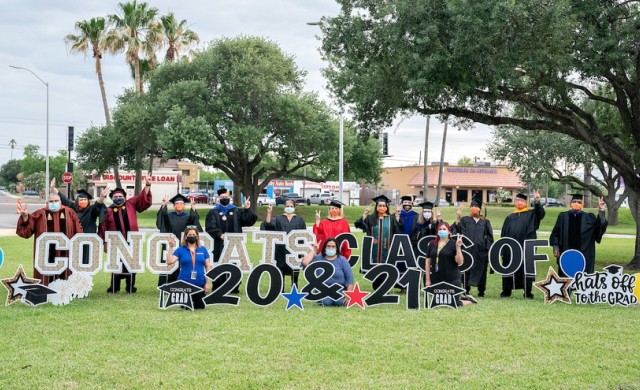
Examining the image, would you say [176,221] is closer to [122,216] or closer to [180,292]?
[122,216]

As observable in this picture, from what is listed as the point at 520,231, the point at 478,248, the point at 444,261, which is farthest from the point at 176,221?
the point at 520,231

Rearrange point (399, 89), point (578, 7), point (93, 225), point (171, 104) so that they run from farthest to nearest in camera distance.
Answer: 1. point (171, 104)
2. point (399, 89)
3. point (578, 7)
4. point (93, 225)

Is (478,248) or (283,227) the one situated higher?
(283,227)

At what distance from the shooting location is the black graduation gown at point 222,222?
12266 mm

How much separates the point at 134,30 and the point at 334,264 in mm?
33615

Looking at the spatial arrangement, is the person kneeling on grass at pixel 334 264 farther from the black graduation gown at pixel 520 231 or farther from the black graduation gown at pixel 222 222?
the black graduation gown at pixel 520 231

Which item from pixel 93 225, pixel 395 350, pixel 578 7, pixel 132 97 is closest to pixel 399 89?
pixel 578 7

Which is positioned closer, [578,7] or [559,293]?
[559,293]

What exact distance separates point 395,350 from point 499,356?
110 cm

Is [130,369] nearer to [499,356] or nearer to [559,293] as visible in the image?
[499,356]

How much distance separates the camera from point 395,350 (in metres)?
7.50

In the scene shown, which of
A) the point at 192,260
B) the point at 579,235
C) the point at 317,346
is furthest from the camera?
the point at 579,235

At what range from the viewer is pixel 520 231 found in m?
12.2

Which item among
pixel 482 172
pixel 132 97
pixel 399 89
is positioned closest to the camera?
pixel 399 89
